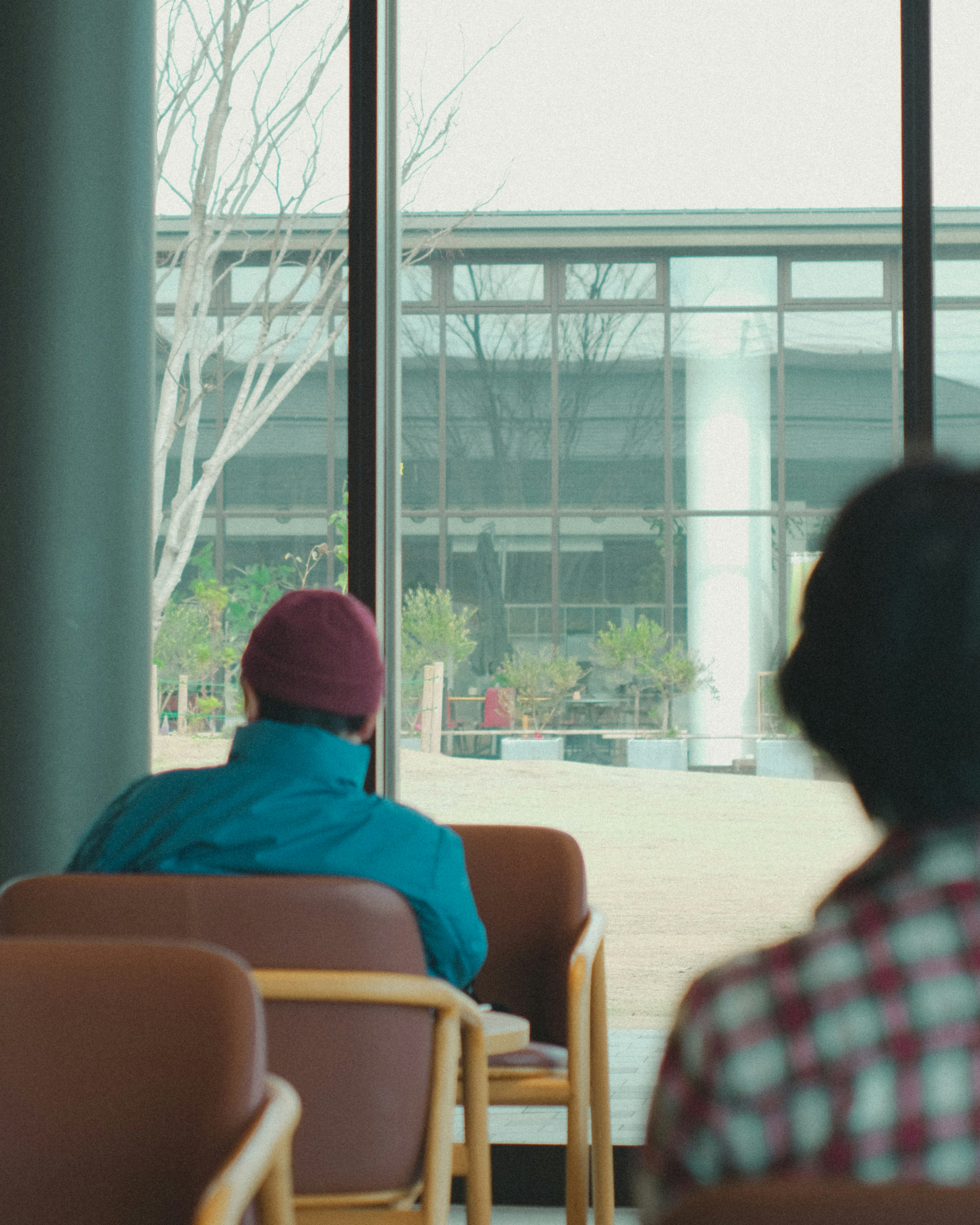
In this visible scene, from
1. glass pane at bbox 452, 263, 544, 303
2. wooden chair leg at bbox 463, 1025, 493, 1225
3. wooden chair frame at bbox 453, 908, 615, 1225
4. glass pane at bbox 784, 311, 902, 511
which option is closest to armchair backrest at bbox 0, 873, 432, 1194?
wooden chair leg at bbox 463, 1025, 493, 1225

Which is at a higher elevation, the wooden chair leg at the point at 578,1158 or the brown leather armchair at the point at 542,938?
the brown leather armchair at the point at 542,938

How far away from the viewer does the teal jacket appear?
1.57m

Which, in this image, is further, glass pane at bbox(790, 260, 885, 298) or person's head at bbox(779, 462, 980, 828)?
glass pane at bbox(790, 260, 885, 298)

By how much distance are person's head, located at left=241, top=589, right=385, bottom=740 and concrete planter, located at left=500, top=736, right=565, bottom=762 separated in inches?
52.4

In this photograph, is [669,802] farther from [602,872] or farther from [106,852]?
[106,852]

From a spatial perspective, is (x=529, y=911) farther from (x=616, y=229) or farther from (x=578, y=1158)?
(x=616, y=229)

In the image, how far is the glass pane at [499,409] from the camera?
9.85 feet

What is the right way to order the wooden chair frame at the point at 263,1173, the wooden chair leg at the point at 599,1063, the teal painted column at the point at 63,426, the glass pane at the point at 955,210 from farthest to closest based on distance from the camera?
1. the glass pane at the point at 955,210
2. the teal painted column at the point at 63,426
3. the wooden chair leg at the point at 599,1063
4. the wooden chair frame at the point at 263,1173

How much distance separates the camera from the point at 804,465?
9.54ft

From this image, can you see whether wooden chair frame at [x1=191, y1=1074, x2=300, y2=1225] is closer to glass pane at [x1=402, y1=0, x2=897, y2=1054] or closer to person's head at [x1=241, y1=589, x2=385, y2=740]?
person's head at [x1=241, y1=589, x2=385, y2=740]

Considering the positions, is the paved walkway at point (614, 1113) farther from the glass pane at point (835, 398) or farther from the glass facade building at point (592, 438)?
the glass pane at point (835, 398)

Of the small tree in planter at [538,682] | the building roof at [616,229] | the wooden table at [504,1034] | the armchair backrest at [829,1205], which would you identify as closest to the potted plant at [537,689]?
the small tree in planter at [538,682]

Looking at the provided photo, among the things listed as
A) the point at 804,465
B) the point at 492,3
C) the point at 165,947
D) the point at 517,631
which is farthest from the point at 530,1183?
the point at 492,3

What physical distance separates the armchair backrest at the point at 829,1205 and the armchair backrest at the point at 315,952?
0.87 m
